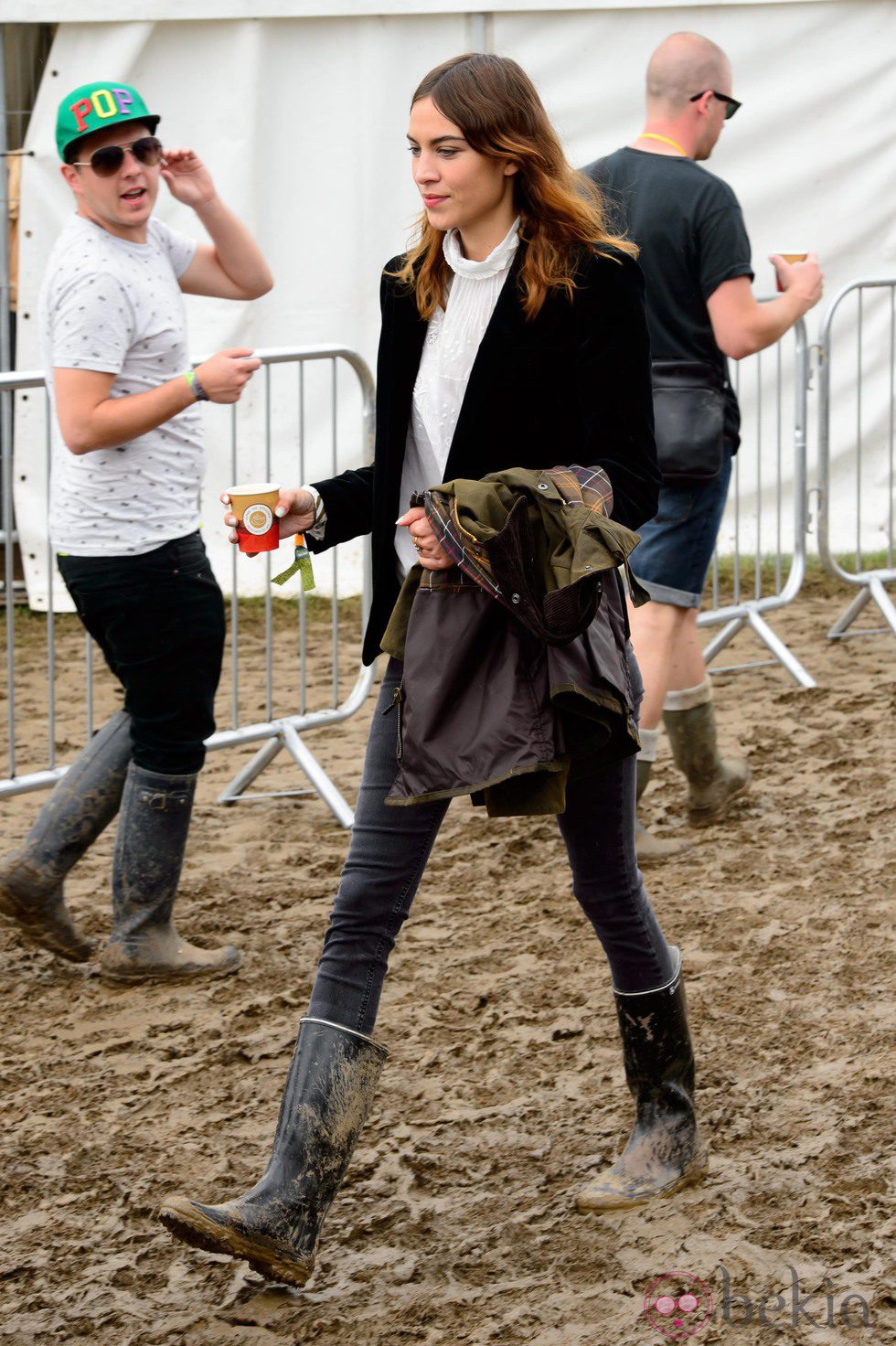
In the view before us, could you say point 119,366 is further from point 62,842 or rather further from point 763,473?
point 763,473

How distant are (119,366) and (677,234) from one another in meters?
1.73

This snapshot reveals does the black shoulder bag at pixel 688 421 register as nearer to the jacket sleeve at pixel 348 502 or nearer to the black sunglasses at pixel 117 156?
the black sunglasses at pixel 117 156

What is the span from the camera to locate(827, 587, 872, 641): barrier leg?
7.33 meters

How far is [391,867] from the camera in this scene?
284 centimetres

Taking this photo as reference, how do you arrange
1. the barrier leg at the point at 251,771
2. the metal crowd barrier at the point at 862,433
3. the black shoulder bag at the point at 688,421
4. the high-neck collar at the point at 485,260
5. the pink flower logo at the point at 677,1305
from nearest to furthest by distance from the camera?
the pink flower logo at the point at 677,1305 < the high-neck collar at the point at 485,260 < the black shoulder bag at the point at 688,421 < the barrier leg at the point at 251,771 < the metal crowd barrier at the point at 862,433

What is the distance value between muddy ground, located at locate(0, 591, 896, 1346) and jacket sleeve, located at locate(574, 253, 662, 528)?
1.27 metres

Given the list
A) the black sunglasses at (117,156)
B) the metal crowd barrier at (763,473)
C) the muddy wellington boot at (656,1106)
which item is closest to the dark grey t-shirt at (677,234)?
the black sunglasses at (117,156)

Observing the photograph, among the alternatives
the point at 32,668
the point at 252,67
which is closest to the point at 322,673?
the point at 32,668

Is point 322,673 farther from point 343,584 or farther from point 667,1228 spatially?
point 667,1228

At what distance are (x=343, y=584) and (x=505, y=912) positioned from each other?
13.8 ft

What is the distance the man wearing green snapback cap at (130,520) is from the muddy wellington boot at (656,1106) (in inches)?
56.4

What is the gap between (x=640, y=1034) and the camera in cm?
311

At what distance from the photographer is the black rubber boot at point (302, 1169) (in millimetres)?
2676

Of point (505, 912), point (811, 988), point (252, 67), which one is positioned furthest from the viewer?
point (252, 67)
